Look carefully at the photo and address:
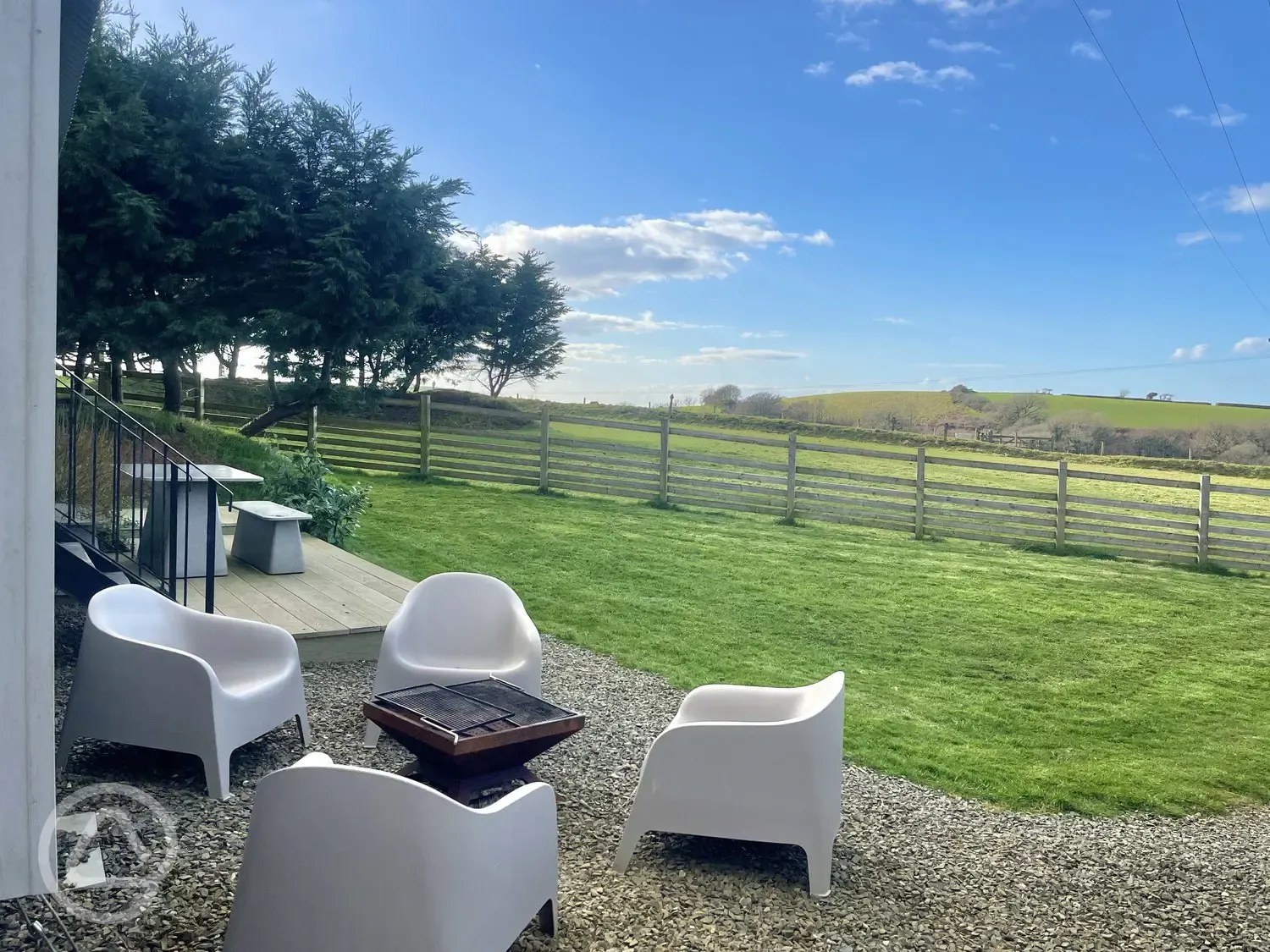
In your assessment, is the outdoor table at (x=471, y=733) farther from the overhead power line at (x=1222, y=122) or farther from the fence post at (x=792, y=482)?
the fence post at (x=792, y=482)

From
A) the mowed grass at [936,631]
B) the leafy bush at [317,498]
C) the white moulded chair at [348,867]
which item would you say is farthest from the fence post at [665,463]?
the white moulded chair at [348,867]

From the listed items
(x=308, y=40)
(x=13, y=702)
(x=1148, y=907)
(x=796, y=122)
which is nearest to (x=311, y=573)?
(x=13, y=702)

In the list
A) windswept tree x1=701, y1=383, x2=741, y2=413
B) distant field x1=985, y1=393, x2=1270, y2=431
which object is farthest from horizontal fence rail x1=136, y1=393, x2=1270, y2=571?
windswept tree x1=701, y1=383, x2=741, y2=413

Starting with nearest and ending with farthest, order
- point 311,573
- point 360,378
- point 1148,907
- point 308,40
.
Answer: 1. point 1148,907
2. point 311,573
3. point 308,40
4. point 360,378

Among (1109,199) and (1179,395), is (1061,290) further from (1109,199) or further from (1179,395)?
(1179,395)

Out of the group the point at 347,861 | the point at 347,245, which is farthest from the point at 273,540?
the point at 347,245

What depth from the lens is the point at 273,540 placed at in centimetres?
519

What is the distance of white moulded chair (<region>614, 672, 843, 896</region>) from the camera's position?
7.97ft

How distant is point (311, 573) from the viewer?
17.6 ft

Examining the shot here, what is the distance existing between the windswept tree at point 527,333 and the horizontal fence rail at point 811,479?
8.12 metres

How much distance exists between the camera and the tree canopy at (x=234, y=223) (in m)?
9.63

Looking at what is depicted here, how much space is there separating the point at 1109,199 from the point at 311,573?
1609cm

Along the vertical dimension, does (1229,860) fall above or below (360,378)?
below

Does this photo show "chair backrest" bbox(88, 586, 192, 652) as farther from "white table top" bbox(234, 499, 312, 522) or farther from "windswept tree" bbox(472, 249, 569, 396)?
"windswept tree" bbox(472, 249, 569, 396)
